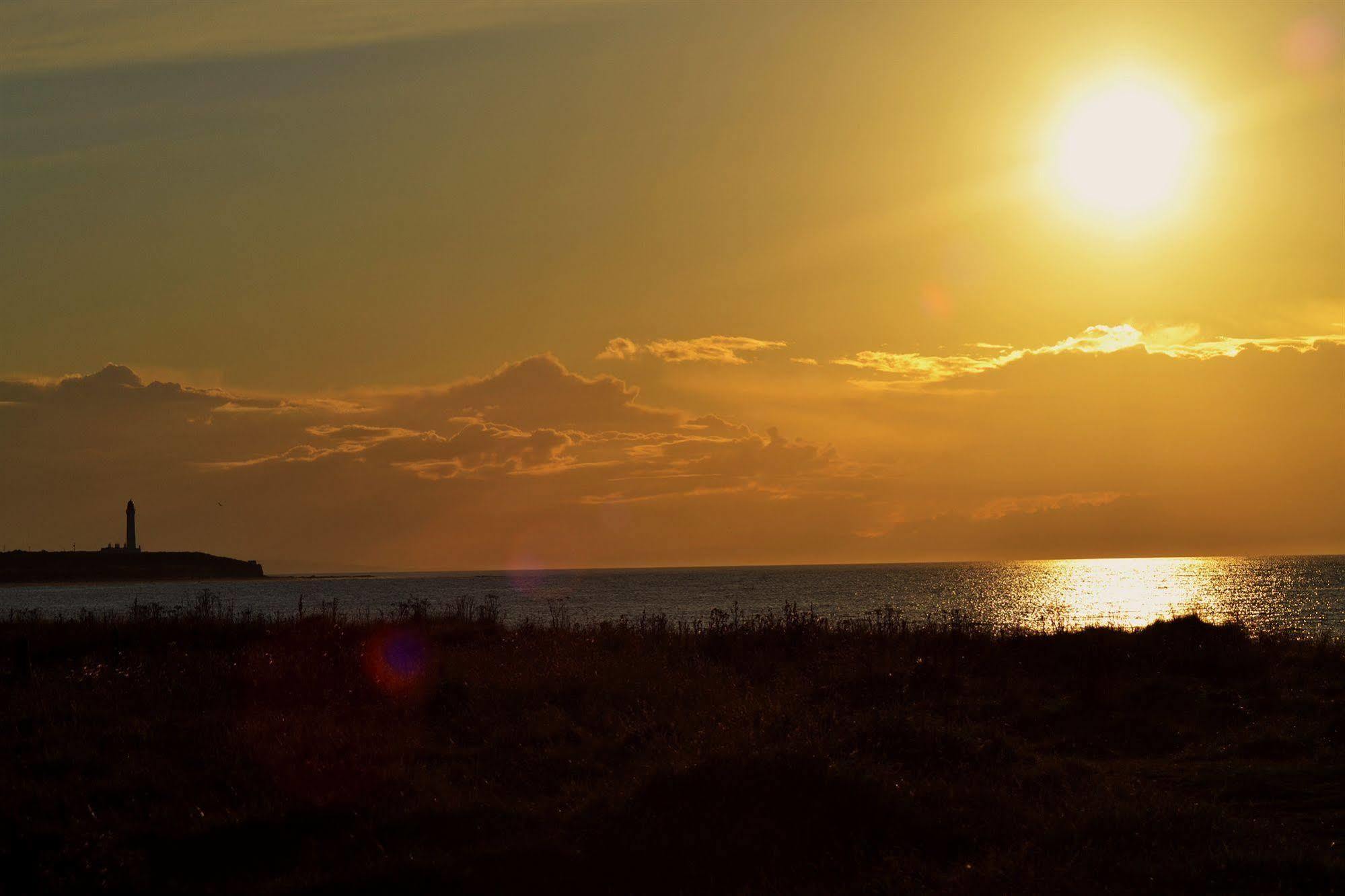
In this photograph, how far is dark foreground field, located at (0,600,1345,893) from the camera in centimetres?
1052

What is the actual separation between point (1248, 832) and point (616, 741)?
27.8 ft

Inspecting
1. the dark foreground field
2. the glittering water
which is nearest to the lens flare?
the dark foreground field

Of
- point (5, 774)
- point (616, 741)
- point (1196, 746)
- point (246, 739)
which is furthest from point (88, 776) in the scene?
point (1196, 746)

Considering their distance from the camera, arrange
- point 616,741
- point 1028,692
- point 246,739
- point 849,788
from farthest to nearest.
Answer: point 1028,692 < point 616,741 < point 246,739 < point 849,788

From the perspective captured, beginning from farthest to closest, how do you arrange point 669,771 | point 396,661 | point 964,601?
point 964,601 → point 396,661 → point 669,771

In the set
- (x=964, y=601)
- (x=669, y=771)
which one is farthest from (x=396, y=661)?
(x=964, y=601)

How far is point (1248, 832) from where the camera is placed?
11.1 metres

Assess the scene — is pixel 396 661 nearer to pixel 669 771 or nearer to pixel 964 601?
pixel 669 771

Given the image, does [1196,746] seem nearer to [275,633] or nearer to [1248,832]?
[1248,832]

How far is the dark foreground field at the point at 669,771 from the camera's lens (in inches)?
414

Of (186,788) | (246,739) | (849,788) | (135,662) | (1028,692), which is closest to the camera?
(849,788)

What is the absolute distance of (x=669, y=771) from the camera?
12.8m

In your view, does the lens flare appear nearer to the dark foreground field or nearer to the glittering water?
the dark foreground field

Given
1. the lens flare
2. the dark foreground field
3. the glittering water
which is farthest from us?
the glittering water
